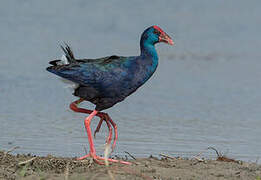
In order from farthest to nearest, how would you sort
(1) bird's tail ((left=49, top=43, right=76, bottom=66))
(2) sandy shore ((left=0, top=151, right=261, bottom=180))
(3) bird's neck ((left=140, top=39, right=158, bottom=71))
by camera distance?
(1) bird's tail ((left=49, top=43, right=76, bottom=66))
(3) bird's neck ((left=140, top=39, right=158, bottom=71))
(2) sandy shore ((left=0, top=151, right=261, bottom=180))

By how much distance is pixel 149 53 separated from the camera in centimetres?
798

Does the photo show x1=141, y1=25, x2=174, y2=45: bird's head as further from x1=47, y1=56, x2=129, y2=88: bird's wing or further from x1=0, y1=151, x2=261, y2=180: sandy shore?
x1=0, y1=151, x2=261, y2=180: sandy shore

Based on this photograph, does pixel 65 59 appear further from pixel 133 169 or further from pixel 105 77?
pixel 133 169

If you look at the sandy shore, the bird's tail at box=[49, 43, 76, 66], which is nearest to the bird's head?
the bird's tail at box=[49, 43, 76, 66]

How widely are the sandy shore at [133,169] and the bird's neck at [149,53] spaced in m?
1.13

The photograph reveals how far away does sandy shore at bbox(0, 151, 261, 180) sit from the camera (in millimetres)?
6422

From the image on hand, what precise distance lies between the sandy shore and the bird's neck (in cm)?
113

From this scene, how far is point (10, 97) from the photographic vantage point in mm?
11484

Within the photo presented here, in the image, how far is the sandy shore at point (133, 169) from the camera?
642 cm

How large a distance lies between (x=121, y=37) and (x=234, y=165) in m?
8.81

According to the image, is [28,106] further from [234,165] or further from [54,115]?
[234,165]

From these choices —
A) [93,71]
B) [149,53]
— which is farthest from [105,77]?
[149,53]

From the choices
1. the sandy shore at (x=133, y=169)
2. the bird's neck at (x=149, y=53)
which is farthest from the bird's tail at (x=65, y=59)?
the sandy shore at (x=133, y=169)

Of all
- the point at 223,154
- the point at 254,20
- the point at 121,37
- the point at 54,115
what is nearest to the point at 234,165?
the point at 223,154
